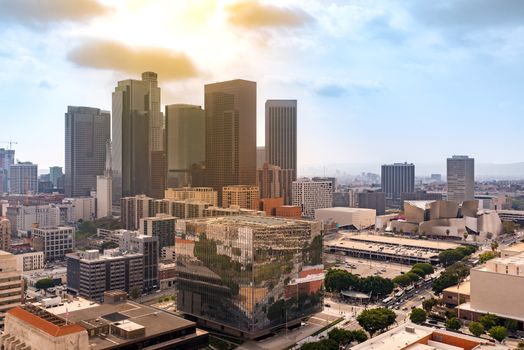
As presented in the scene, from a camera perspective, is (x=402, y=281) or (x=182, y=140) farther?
(x=182, y=140)

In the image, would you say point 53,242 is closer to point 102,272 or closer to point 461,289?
point 102,272

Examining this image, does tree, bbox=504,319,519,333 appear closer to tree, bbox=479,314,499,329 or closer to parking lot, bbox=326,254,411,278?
tree, bbox=479,314,499,329

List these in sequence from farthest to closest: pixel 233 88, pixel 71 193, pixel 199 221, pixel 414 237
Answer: pixel 71 193 < pixel 233 88 < pixel 414 237 < pixel 199 221

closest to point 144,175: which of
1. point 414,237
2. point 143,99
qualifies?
point 143,99

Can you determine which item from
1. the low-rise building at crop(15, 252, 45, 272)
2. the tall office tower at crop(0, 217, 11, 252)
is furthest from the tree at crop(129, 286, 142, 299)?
the tall office tower at crop(0, 217, 11, 252)

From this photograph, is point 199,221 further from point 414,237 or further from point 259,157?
point 259,157

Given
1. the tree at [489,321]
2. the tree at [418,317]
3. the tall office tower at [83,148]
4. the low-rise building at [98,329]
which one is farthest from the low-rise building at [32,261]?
the tall office tower at [83,148]

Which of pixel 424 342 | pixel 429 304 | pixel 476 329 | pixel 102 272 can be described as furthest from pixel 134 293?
pixel 476 329
